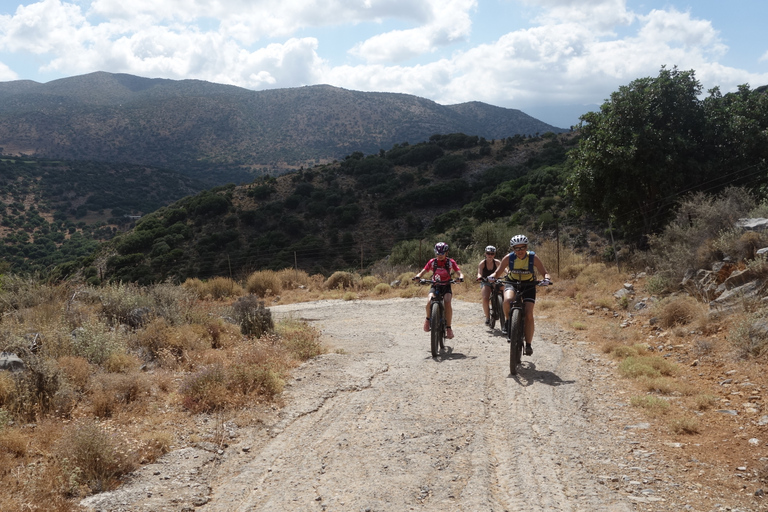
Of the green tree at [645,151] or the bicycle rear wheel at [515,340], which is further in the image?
the green tree at [645,151]

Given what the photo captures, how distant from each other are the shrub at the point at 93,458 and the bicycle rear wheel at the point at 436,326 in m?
5.07

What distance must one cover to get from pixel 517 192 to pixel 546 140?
24.9 metres

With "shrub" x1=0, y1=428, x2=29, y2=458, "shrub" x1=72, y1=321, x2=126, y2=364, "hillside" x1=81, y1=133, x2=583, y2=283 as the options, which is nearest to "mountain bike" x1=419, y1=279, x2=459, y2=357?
"shrub" x1=72, y1=321, x2=126, y2=364

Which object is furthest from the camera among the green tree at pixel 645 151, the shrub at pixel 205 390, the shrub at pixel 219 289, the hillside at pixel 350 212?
the hillside at pixel 350 212

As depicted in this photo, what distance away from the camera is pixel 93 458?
4379 mm

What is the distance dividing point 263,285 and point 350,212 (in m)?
27.9

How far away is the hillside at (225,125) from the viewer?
105250 millimetres

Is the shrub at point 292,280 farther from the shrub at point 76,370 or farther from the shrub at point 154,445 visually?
the shrub at point 154,445

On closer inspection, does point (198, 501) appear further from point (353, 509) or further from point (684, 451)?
point (684, 451)

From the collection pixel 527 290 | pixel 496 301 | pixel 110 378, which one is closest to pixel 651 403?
pixel 527 290

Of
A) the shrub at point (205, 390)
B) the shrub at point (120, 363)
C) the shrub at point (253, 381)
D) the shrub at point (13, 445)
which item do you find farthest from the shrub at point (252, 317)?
the shrub at point (13, 445)

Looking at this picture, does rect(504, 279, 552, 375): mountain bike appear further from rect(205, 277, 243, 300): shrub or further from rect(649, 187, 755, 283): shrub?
rect(205, 277, 243, 300): shrub

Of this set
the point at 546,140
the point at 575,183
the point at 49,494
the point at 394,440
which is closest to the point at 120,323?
the point at 49,494

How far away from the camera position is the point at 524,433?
527 cm
